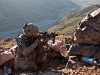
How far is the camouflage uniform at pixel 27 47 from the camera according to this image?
8023mm

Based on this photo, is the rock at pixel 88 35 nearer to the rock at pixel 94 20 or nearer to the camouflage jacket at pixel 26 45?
the rock at pixel 94 20

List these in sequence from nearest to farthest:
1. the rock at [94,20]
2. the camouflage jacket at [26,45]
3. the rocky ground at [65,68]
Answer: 1. the rocky ground at [65,68]
2. the rock at [94,20]
3. the camouflage jacket at [26,45]

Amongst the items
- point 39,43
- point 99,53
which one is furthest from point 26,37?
point 99,53

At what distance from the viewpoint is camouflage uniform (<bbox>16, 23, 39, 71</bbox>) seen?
Answer: 8.02 metres

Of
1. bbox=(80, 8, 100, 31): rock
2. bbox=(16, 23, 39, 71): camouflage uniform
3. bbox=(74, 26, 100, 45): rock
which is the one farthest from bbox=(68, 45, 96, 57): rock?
bbox=(16, 23, 39, 71): camouflage uniform

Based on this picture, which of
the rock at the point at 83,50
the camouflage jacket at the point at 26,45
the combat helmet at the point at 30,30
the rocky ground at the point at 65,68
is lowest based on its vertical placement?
the rocky ground at the point at 65,68

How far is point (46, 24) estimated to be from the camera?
198250mm

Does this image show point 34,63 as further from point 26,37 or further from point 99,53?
point 99,53

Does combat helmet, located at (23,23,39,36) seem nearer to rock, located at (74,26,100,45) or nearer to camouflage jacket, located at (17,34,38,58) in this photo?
camouflage jacket, located at (17,34,38,58)

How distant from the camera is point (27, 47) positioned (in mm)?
7969

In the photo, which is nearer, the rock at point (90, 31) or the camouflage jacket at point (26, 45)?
the rock at point (90, 31)

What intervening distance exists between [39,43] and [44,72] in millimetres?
1038

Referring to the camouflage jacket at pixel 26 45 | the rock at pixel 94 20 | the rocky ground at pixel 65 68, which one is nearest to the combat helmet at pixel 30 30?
the camouflage jacket at pixel 26 45

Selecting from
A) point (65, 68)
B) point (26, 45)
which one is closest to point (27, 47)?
point (26, 45)
